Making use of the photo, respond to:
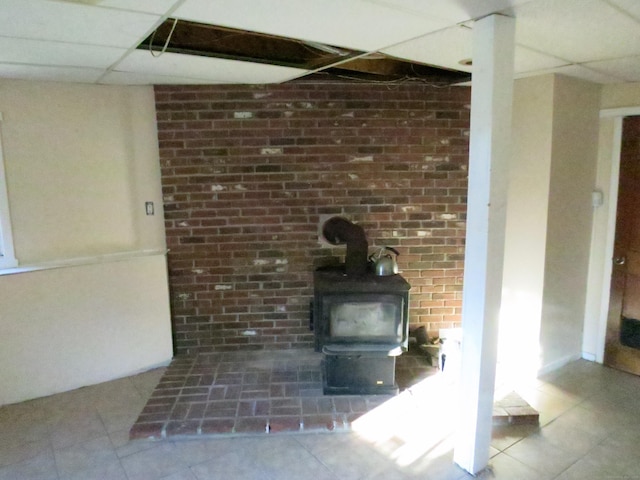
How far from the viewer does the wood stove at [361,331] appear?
2.95 meters

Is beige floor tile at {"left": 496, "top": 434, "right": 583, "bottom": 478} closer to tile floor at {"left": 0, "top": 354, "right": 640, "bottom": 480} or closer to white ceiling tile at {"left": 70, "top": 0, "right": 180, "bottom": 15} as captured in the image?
tile floor at {"left": 0, "top": 354, "right": 640, "bottom": 480}

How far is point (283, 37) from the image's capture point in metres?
2.22

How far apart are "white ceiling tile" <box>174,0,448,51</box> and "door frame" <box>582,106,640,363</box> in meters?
2.17

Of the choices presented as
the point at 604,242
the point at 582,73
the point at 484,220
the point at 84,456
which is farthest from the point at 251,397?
the point at 582,73

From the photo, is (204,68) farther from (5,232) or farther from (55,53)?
(5,232)

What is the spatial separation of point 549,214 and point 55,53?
3.40m

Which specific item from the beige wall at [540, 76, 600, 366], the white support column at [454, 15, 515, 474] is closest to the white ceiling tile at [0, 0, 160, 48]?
the white support column at [454, 15, 515, 474]

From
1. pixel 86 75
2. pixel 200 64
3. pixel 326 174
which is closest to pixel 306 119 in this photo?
pixel 326 174

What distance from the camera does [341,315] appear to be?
9.87 ft

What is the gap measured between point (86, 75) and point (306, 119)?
63.6 inches

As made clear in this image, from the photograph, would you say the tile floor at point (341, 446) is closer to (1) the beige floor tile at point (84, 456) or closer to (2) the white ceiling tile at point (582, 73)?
Answer: (1) the beige floor tile at point (84, 456)

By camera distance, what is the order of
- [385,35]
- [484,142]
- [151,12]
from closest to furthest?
[151,12] < [484,142] < [385,35]

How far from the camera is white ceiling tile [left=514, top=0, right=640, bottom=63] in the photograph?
174 centimetres

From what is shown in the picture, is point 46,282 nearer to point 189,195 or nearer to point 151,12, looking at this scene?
point 189,195
